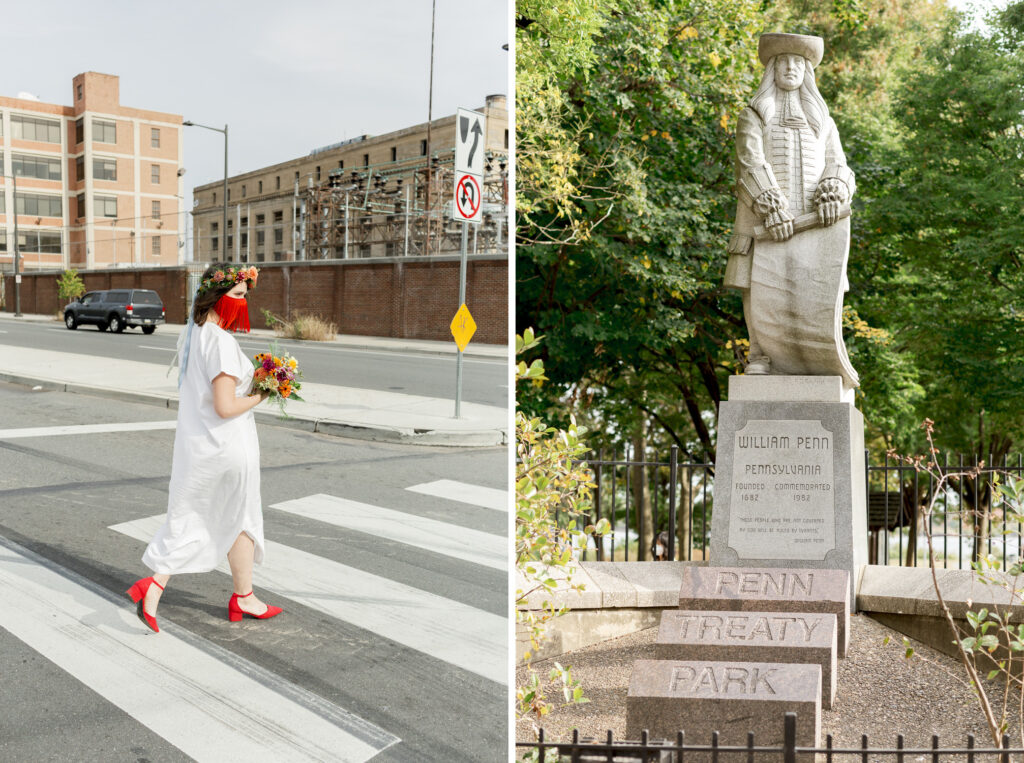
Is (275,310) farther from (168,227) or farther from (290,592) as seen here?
(290,592)

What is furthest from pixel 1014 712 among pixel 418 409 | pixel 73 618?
pixel 418 409

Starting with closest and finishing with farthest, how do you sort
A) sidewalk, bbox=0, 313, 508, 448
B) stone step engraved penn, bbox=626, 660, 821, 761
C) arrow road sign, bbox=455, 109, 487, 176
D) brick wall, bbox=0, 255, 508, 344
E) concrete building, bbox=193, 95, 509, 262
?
stone step engraved penn, bbox=626, 660, 821, 761, arrow road sign, bbox=455, 109, 487, 176, sidewalk, bbox=0, 313, 508, 448, brick wall, bbox=0, 255, 508, 344, concrete building, bbox=193, 95, 509, 262

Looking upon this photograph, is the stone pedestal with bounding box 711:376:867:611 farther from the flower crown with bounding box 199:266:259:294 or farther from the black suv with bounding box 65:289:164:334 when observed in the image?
the black suv with bounding box 65:289:164:334

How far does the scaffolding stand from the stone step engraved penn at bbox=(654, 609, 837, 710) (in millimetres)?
32738

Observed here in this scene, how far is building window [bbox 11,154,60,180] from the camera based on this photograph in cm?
1819

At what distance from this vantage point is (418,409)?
43.7 ft

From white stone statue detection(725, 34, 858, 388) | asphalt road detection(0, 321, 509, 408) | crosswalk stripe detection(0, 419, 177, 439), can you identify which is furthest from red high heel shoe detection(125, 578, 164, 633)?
asphalt road detection(0, 321, 509, 408)

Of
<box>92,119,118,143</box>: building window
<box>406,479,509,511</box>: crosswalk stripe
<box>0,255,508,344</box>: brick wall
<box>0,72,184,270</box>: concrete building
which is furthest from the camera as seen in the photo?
<box>0,255,508,344</box>: brick wall

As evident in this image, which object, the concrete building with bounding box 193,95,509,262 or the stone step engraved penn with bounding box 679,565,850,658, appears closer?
the stone step engraved penn with bounding box 679,565,850,658

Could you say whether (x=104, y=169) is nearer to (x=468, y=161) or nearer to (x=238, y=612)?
(x=468, y=161)

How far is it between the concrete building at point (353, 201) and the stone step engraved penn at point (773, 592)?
32.2m

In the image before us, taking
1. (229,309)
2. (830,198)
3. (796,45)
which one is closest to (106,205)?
(796,45)

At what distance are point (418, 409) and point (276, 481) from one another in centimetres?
497

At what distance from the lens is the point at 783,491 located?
7453 millimetres
